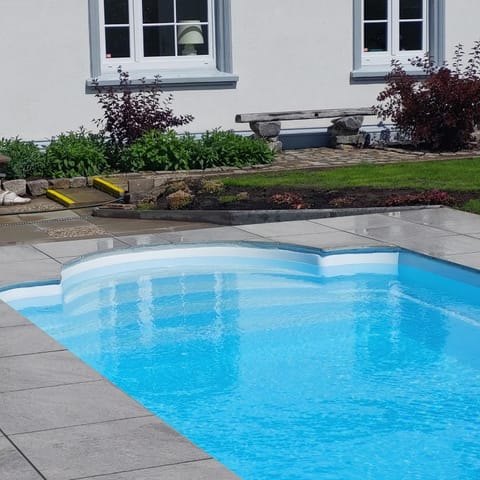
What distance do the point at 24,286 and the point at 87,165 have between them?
5267 millimetres

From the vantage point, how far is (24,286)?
29.0ft

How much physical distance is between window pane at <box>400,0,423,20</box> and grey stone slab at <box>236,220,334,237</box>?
6.27 meters

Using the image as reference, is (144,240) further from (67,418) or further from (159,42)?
(159,42)

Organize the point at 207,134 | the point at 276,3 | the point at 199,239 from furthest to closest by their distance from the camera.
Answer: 1. the point at 276,3
2. the point at 207,134
3. the point at 199,239

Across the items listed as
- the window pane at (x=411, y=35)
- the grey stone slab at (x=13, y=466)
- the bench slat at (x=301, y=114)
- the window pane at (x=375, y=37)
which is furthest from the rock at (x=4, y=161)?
the grey stone slab at (x=13, y=466)

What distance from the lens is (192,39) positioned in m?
15.5

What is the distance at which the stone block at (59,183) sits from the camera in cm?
1353

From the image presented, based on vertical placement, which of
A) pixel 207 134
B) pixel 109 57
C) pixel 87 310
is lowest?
pixel 87 310

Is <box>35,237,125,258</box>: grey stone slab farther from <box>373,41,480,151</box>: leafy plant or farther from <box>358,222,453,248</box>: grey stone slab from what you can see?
<box>373,41,480,151</box>: leafy plant

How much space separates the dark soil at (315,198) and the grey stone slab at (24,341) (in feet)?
14.8

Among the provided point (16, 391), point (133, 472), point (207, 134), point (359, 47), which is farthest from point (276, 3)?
point (133, 472)

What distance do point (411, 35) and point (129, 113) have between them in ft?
15.9

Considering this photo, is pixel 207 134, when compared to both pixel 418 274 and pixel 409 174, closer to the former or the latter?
pixel 409 174

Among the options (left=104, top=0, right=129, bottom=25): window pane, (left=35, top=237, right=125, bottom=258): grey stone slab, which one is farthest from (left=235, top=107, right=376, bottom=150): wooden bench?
(left=35, top=237, right=125, bottom=258): grey stone slab
